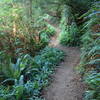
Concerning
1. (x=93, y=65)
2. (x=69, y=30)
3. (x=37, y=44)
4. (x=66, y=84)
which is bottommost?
(x=66, y=84)

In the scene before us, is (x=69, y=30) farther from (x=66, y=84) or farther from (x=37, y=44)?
(x=66, y=84)

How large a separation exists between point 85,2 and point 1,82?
486 cm

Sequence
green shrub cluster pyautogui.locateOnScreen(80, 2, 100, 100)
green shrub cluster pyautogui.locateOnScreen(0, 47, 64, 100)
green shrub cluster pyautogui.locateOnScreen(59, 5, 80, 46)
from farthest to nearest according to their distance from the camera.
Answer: green shrub cluster pyautogui.locateOnScreen(59, 5, 80, 46), green shrub cluster pyautogui.locateOnScreen(0, 47, 64, 100), green shrub cluster pyautogui.locateOnScreen(80, 2, 100, 100)

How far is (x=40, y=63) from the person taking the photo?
5.83 meters

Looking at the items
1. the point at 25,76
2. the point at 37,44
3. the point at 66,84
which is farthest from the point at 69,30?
the point at 66,84

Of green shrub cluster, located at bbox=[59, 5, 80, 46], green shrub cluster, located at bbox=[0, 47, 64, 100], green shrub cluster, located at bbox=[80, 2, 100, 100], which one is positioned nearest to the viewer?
green shrub cluster, located at bbox=[80, 2, 100, 100]

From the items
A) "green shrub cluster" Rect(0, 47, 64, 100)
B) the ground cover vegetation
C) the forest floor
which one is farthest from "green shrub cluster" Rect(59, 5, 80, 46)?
"green shrub cluster" Rect(0, 47, 64, 100)

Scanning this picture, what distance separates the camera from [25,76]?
5.25 meters

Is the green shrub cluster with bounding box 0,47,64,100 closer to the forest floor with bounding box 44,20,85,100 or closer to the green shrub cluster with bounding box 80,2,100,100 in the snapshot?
the forest floor with bounding box 44,20,85,100

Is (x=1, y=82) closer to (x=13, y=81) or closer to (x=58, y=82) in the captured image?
(x=13, y=81)

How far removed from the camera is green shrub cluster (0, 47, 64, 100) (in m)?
4.14

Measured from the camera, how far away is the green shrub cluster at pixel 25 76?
13.6ft

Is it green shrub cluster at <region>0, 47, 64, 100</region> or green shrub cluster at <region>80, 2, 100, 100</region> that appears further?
green shrub cluster at <region>0, 47, 64, 100</region>

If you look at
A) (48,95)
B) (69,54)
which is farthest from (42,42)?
(48,95)
